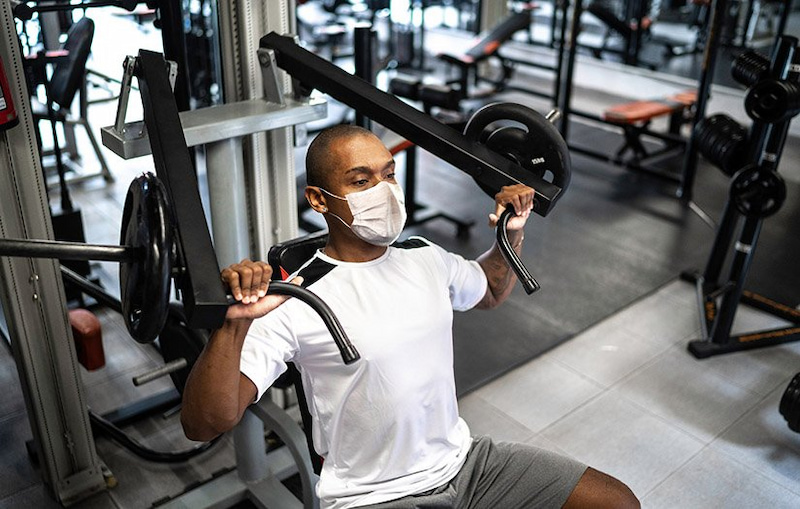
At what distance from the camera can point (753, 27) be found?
754 centimetres

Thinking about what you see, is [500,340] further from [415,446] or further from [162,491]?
[415,446]

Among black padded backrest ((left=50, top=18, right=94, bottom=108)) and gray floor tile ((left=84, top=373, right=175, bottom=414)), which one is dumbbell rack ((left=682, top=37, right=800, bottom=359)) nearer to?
gray floor tile ((left=84, top=373, right=175, bottom=414))

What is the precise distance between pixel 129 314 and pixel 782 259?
3.55 m

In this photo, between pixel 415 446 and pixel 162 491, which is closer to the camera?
pixel 415 446

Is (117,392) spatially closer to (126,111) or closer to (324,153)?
(126,111)

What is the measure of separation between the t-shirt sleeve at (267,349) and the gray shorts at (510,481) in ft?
1.34

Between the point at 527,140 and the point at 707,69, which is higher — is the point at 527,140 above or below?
above

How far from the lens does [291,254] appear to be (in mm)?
1794

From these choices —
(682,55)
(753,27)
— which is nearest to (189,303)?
(682,55)

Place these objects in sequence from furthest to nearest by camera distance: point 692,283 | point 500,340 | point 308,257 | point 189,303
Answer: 1. point 692,283
2. point 500,340
3. point 308,257
4. point 189,303

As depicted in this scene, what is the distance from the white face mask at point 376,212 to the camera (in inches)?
62.0

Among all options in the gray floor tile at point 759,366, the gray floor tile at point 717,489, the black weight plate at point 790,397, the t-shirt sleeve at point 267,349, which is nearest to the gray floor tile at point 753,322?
the gray floor tile at point 759,366

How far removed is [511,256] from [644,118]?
359 cm

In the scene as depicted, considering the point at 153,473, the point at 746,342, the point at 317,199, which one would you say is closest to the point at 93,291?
the point at 153,473
